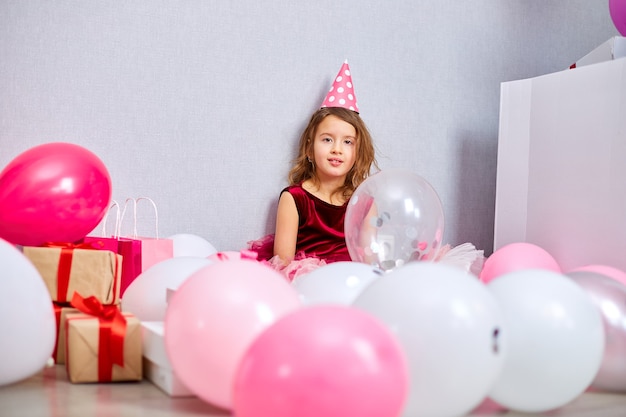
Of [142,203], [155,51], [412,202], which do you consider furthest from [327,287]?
[155,51]

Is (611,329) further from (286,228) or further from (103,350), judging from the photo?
(286,228)

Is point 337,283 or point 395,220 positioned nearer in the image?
point 337,283

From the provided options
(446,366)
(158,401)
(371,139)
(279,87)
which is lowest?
(158,401)

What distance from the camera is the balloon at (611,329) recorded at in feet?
4.75

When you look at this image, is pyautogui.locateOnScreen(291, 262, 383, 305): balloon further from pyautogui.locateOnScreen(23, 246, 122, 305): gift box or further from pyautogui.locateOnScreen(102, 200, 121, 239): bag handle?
pyautogui.locateOnScreen(102, 200, 121, 239): bag handle

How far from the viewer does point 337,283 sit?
5.24 ft

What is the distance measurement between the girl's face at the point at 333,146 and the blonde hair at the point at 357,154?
0.07ft

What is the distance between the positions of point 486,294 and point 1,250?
2.87ft

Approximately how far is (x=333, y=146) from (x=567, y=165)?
2.56ft

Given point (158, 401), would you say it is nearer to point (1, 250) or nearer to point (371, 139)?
point (1, 250)

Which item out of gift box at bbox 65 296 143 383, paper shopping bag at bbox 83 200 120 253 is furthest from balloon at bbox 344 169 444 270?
gift box at bbox 65 296 143 383

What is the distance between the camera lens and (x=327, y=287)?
1.59 m

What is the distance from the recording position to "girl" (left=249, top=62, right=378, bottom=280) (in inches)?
101

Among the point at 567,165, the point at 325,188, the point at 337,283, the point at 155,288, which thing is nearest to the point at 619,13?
the point at 567,165
